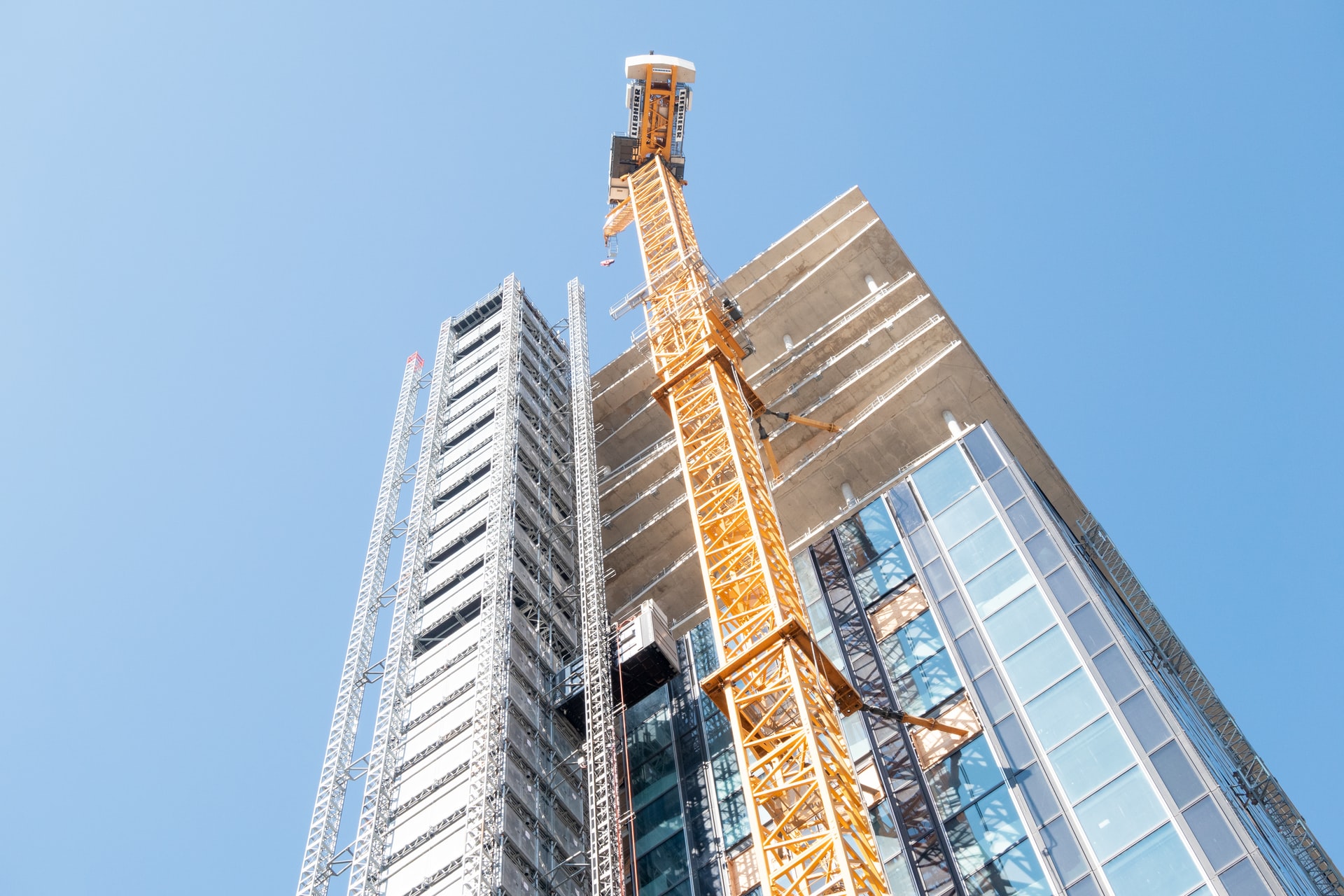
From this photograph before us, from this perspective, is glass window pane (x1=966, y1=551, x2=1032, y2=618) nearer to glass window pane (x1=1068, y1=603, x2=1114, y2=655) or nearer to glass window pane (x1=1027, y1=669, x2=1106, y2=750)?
glass window pane (x1=1068, y1=603, x2=1114, y2=655)

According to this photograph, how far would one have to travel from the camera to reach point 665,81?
242ft

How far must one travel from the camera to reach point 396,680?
50.6m

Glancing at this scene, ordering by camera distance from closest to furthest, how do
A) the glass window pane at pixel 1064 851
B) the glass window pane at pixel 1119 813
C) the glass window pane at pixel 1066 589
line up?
the glass window pane at pixel 1119 813 → the glass window pane at pixel 1064 851 → the glass window pane at pixel 1066 589

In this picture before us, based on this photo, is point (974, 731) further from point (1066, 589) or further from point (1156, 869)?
point (1156, 869)

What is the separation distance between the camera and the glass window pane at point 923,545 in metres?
45.5

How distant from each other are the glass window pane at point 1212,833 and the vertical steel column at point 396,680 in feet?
78.8

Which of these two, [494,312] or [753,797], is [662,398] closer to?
[753,797]

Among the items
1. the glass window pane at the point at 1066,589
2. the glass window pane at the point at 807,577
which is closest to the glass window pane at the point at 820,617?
the glass window pane at the point at 807,577

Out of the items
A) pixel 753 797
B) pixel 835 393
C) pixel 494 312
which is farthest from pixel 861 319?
pixel 753 797

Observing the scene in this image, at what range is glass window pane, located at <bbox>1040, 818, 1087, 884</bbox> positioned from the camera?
33.6 m

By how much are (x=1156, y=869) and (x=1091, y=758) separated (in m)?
3.93

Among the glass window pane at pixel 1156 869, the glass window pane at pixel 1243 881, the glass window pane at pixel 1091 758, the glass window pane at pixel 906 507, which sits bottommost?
the glass window pane at pixel 1243 881

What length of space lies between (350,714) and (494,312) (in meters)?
31.1

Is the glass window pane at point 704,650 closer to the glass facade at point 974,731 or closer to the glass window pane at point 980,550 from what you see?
the glass facade at point 974,731
